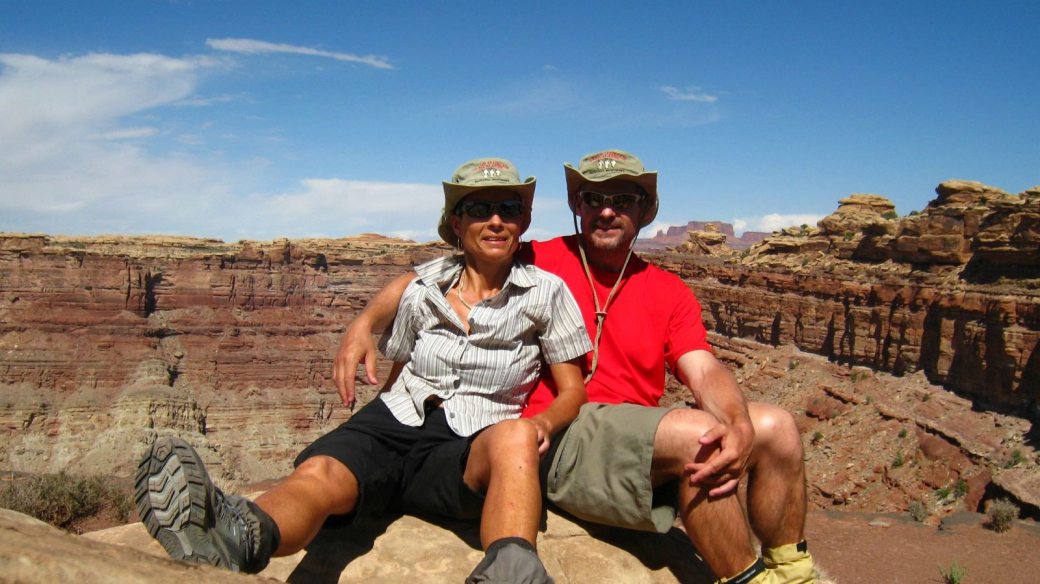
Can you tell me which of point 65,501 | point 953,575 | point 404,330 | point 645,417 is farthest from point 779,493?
point 953,575

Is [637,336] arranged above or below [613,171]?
below

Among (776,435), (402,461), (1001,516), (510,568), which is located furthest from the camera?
(1001,516)

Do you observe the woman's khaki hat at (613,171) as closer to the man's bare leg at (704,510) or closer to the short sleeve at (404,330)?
the short sleeve at (404,330)

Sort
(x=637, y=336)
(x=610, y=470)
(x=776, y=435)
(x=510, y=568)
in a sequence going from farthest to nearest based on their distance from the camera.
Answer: (x=637, y=336)
(x=610, y=470)
(x=776, y=435)
(x=510, y=568)

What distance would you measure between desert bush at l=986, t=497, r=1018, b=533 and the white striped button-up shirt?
41.5ft

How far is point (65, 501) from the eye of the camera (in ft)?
24.6

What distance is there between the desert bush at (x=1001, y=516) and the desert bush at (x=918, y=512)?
141 centimetres

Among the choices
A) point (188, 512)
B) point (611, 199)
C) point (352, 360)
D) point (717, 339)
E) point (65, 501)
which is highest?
point (611, 199)

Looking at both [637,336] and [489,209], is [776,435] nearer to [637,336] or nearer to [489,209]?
[637,336]

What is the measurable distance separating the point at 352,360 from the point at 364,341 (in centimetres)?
15

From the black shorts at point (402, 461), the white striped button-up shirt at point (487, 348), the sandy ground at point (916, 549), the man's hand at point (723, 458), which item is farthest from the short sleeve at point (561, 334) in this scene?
the sandy ground at point (916, 549)

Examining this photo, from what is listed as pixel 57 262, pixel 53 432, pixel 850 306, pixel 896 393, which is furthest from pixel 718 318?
pixel 57 262

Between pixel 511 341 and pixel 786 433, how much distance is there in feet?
4.43

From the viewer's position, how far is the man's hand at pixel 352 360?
3.23 m
